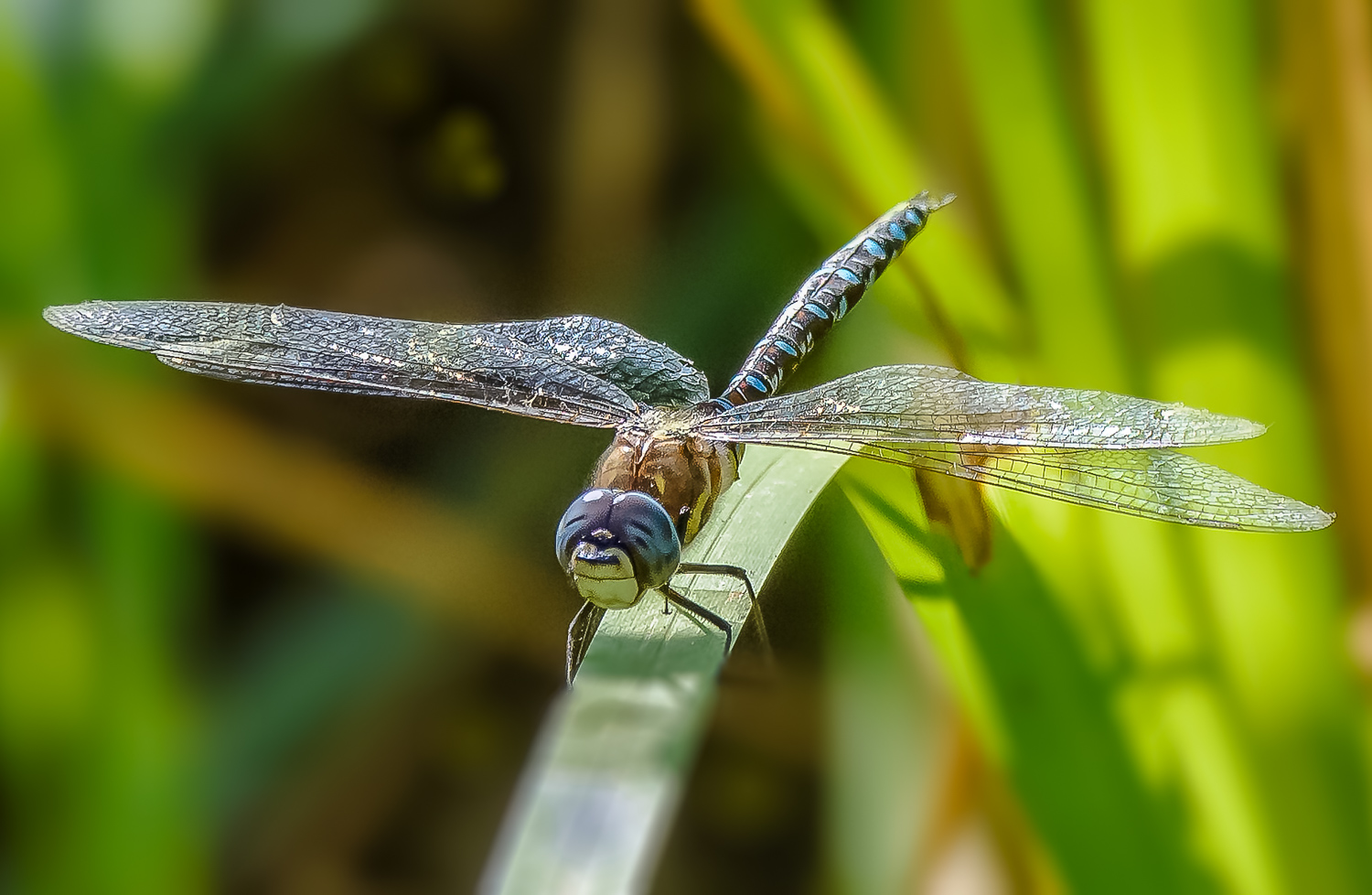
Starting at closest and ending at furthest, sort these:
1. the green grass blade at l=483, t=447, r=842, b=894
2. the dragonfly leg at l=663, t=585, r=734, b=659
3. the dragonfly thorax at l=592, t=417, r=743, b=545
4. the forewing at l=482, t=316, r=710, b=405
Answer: the green grass blade at l=483, t=447, r=842, b=894
the dragonfly leg at l=663, t=585, r=734, b=659
the dragonfly thorax at l=592, t=417, r=743, b=545
the forewing at l=482, t=316, r=710, b=405

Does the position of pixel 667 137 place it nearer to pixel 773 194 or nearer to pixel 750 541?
pixel 773 194

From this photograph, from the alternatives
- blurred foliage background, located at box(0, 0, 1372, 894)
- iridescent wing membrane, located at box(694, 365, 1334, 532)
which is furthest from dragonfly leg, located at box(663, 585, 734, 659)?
Answer: iridescent wing membrane, located at box(694, 365, 1334, 532)

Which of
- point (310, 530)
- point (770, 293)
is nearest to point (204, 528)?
point (310, 530)

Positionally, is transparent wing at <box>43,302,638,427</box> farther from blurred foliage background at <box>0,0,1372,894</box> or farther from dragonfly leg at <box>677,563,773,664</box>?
dragonfly leg at <box>677,563,773,664</box>

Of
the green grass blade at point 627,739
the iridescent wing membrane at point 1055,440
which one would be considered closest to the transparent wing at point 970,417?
the iridescent wing membrane at point 1055,440

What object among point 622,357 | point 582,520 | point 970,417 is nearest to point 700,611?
point 582,520

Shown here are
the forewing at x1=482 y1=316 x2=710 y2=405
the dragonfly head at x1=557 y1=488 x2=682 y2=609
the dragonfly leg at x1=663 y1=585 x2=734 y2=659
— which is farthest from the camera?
the forewing at x1=482 y1=316 x2=710 y2=405

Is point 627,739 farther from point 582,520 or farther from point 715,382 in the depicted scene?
point 715,382
